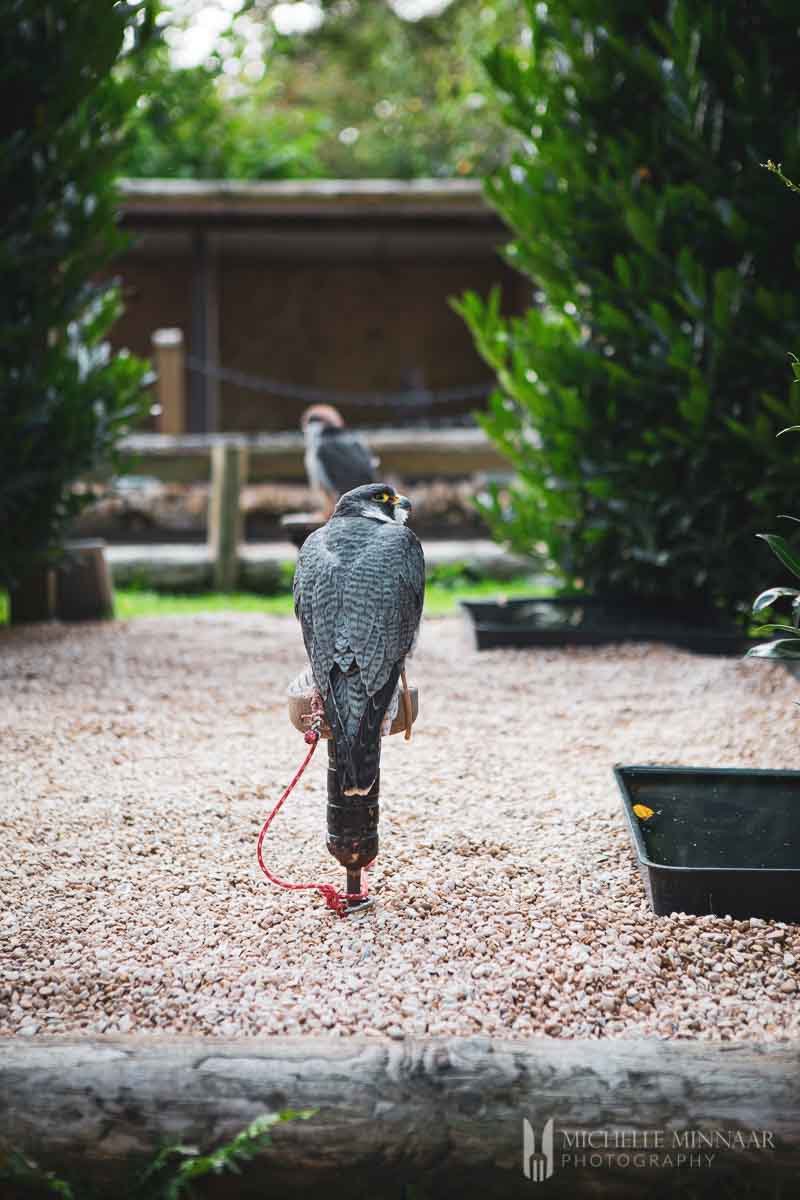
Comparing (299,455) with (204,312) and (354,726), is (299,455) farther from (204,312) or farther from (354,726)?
(354,726)

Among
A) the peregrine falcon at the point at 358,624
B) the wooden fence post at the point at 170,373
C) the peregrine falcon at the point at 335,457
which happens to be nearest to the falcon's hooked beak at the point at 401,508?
the peregrine falcon at the point at 358,624

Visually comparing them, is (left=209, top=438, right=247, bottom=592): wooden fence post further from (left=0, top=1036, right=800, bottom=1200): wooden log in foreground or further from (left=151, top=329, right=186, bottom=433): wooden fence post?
(left=0, top=1036, right=800, bottom=1200): wooden log in foreground

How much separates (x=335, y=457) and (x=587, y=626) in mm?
1591

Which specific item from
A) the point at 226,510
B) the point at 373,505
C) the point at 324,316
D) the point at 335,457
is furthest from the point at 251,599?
the point at 324,316

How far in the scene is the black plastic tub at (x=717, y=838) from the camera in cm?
238

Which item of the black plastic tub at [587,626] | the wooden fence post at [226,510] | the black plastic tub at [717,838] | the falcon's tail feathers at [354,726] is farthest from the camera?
the wooden fence post at [226,510]

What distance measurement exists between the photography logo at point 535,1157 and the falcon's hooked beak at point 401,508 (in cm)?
138

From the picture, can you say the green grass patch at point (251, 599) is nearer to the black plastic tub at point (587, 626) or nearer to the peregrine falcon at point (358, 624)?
the black plastic tub at point (587, 626)

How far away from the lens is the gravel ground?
2066 mm

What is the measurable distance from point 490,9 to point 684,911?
42.3 ft

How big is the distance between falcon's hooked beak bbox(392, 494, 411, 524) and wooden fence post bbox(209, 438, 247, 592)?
5.11 m

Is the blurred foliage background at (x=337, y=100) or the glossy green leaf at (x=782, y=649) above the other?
the blurred foliage background at (x=337, y=100)

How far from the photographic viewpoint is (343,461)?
5.75 metres

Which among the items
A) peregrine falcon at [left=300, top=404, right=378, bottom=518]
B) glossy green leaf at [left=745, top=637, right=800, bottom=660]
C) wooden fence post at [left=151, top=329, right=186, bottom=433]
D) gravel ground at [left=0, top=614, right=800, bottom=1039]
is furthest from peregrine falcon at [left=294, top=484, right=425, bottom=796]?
wooden fence post at [left=151, top=329, right=186, bottom=433]
